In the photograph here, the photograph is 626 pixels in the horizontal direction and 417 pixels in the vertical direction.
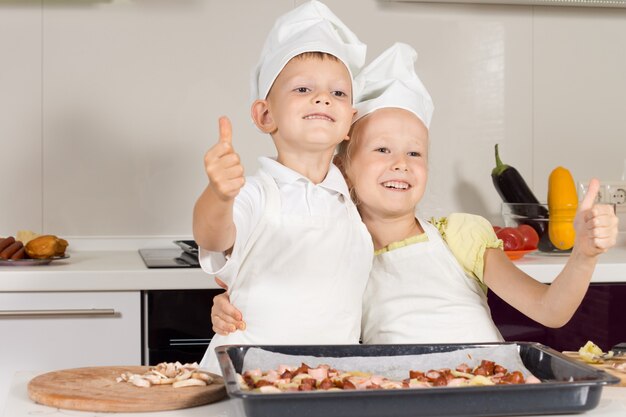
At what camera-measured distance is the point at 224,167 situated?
936mm

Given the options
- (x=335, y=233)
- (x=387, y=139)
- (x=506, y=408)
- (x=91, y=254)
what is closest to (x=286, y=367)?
(x=506, y=408)

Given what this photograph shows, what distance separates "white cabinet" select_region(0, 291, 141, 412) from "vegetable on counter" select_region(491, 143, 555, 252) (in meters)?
0.99

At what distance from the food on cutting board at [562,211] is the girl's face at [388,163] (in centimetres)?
93

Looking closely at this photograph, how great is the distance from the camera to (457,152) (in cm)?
252

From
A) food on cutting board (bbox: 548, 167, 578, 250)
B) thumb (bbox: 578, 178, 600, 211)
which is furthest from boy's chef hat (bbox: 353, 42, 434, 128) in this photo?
food on cutting board (bbox: 548, 167, 578, 250)

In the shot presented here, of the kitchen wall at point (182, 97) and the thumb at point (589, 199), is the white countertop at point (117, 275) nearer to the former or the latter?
the kitchen wall at point (182, 97)

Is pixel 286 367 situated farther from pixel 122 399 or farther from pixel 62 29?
pixel 62 29

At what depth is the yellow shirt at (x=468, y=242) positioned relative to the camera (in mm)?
1359

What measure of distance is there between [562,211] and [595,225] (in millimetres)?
1174

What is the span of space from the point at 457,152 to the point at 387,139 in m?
1.20


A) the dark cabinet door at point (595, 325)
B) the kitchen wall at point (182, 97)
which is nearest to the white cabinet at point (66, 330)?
the kitchen wall at point (182, 97)

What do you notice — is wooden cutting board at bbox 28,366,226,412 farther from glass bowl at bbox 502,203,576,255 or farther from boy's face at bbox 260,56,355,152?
glass bowl at bbox 502,203,576,255

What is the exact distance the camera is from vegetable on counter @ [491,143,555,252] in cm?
224

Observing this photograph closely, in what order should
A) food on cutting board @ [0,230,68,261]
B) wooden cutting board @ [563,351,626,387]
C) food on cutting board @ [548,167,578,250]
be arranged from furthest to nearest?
food on cutting board @ [548,167,578,250] < food on cutting board @ [0,230,68,261] < wooden cutting board @ [563,351,626,387]
